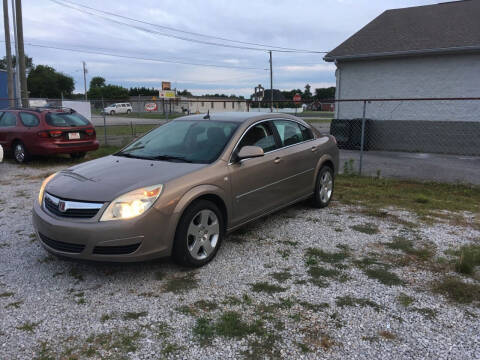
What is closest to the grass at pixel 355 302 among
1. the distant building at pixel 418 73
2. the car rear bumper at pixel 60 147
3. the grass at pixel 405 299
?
the grass at pixel 405 299

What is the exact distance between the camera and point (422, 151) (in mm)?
13945

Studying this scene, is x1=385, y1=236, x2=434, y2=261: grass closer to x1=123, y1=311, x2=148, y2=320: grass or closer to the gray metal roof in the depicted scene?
x1=123, y1=311, x2=148, y2=320: grass

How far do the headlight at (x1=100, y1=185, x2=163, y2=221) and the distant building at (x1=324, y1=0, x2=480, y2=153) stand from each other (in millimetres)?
12498

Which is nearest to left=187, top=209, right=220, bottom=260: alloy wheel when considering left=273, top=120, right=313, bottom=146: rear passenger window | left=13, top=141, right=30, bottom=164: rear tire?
left=273, top=120, right=313, bottom=146: rear passenger window

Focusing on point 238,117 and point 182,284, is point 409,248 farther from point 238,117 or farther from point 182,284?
point 182,284

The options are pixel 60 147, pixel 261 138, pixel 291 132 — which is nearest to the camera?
pixel 261 138

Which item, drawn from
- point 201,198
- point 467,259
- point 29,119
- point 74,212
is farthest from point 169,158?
point 29,119

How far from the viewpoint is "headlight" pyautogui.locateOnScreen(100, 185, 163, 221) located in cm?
347

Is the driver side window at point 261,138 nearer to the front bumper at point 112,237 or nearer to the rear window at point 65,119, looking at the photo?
the front bumper at point 112,237

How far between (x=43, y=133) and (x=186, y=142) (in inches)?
267

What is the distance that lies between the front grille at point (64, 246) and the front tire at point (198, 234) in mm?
831

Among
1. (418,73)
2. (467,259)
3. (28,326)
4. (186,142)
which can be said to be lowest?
(28,326)

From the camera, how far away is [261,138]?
496 cm

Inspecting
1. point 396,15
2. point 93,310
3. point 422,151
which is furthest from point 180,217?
point 396,15
